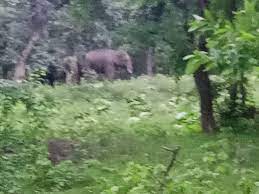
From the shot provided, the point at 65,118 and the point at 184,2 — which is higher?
the point at 184,2

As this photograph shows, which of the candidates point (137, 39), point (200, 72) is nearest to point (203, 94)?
point (200, 72)

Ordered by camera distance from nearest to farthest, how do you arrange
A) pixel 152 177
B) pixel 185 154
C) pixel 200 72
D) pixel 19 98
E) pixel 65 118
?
pixel 152 177 < pixel 19 98 < pixel 185 154 < pixel 200 72 < pixel 65 118

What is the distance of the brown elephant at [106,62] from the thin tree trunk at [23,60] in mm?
1794

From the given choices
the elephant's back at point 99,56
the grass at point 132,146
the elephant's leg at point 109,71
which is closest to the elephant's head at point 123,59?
the elephant's leg at point 109,71

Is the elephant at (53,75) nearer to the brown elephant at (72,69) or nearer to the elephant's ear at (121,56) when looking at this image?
the brown elephant at (72,69)

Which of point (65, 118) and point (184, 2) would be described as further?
point (65, 118)

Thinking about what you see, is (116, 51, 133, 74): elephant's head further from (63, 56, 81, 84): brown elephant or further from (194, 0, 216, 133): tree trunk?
(194, 0, 216, 133): tree trunk

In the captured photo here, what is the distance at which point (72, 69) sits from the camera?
53.6 feet

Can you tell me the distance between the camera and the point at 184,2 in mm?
8562

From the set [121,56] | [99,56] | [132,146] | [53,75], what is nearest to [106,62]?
[99,56]

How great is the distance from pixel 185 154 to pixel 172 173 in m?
1.11

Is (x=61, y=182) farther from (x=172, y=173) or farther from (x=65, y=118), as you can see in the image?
(x=65, y=118)

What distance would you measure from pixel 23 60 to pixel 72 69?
157 centimetres

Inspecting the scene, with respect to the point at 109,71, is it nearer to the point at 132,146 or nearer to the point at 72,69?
the point at 72,69
